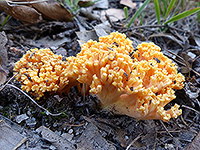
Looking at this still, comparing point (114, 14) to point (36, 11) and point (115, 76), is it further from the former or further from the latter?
point (115, 76)

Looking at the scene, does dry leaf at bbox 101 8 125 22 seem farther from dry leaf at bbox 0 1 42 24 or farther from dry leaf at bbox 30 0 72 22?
dry leaf at bbox 0 1 42 24

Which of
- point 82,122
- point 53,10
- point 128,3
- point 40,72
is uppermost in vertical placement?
point 53,10

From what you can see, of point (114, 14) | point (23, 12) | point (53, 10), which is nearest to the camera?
point (23, 12)

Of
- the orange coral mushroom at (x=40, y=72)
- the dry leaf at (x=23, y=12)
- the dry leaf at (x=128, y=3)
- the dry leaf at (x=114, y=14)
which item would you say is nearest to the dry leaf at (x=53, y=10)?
the dry leaf at (x=23, y=12)

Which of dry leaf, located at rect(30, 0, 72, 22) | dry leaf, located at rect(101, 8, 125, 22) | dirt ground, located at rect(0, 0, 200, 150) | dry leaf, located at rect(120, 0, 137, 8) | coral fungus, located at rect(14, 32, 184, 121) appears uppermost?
dry leaf, located at rect(30, 0, 72, 22)

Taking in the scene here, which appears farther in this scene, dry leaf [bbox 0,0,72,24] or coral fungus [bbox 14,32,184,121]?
dry leaf [bbox 0,0,72,24]

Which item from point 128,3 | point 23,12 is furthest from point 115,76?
point 128,3

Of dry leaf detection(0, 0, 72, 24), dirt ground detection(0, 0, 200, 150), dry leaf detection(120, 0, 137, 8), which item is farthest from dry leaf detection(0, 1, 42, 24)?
dry leaf detection(120, 0, 137, 8)

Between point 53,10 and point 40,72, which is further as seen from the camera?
point 53,10

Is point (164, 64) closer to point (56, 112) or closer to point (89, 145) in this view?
point (89, 145)

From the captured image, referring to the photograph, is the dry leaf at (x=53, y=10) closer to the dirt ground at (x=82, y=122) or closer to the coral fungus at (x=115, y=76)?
the dirt ground at (x=82, y=122)
